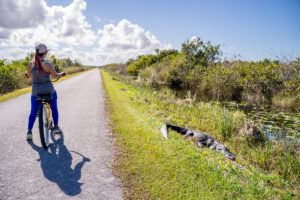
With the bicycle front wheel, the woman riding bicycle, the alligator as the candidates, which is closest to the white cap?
the woman riding bicycle

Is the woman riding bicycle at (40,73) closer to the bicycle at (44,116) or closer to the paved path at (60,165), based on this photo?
the bicycle at (44,116)

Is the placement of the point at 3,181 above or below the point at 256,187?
above

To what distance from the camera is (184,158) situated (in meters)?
3.95

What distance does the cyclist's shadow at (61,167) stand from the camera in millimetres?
2906

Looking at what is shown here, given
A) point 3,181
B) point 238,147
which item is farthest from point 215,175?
point 3,181

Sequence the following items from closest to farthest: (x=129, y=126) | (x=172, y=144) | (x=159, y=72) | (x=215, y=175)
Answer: (x=215, y=175), (x=172, y=144), (x=129, y=126), (x=159, y=72)

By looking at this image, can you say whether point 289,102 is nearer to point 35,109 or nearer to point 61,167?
point 61,167

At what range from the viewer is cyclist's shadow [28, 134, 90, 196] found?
2906 millimetres

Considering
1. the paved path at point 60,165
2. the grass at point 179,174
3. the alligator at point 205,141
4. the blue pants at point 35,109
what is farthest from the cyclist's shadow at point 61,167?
the alligator at point 205,141

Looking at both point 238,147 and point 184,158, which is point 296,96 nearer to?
point 238,147

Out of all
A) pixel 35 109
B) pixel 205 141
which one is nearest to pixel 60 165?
pixel 35 109

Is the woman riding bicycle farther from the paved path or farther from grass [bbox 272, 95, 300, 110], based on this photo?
grass [bbox 272, 95, 300, 110]

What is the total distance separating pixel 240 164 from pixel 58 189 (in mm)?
3895

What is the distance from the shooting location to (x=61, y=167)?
11.2 ft
